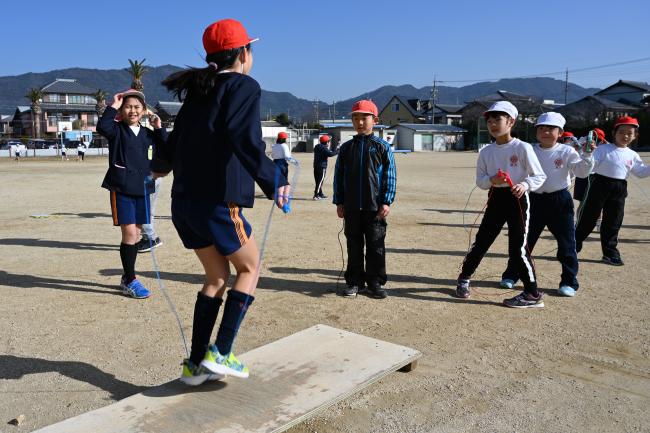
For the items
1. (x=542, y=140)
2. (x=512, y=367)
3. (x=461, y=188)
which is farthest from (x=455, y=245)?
(x=461, y=188)

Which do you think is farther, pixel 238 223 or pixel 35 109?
pixel 35 109

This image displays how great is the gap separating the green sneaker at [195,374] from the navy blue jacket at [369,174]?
2.78 meters

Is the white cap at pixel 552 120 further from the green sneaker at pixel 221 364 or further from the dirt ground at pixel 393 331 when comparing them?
the green sneaker at pixel 221 364

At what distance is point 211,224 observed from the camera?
3002mm

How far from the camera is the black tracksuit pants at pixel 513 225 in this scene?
531cm

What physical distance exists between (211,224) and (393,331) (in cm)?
231

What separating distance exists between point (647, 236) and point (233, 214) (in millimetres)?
8624

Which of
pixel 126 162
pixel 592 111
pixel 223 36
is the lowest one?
pixel 126 162

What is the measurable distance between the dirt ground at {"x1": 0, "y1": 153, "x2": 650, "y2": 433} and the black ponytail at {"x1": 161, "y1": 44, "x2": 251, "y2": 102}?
1.93 meters

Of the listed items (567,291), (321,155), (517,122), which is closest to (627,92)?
(517,122)

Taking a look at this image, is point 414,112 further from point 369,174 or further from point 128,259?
point 128,259

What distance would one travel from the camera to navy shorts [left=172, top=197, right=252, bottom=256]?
3.00 metres

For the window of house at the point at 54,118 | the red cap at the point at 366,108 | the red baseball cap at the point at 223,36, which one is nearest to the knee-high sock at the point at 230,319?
the red baseball cap at the point at 223,36

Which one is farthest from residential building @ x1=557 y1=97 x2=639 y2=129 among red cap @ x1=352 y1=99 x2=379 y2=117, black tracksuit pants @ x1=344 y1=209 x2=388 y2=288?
black tracksuit pants @ x1=344 y1=209 x2=388 y2=288
